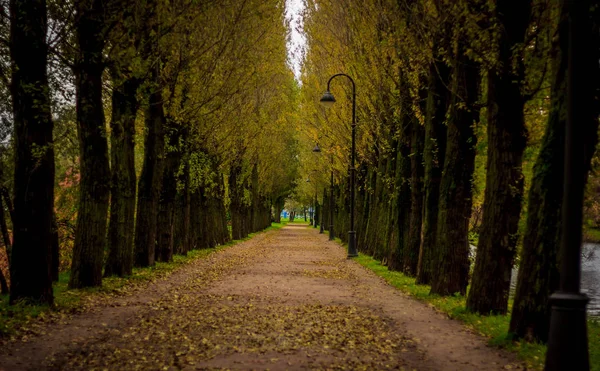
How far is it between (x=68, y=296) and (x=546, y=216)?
10.0 meters

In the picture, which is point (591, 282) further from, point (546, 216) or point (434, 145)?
point (546, 216)

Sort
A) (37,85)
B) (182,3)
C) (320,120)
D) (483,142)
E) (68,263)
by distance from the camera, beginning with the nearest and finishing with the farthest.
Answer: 1. (37,85)
2. (483,142)
3. (182,3)
4. (68,263)
5. (320,120)

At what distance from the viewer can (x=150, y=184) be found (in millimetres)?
20625

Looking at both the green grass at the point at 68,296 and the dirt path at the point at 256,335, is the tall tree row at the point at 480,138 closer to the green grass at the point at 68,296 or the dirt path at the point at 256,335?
the dirt path at the point at 256,335

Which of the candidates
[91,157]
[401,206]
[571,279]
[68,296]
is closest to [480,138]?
[401,206]

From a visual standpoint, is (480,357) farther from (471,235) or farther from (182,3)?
(182,3)

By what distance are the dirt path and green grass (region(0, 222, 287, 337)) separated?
1.71ft

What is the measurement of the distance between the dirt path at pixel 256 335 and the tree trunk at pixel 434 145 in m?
2.29

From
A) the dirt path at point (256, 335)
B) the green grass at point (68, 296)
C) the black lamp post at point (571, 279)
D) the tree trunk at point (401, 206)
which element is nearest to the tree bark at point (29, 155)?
the green grass at point (68, 296)

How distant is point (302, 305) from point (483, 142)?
571 cm

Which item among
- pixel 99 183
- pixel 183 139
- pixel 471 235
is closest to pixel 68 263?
pixel 183 139

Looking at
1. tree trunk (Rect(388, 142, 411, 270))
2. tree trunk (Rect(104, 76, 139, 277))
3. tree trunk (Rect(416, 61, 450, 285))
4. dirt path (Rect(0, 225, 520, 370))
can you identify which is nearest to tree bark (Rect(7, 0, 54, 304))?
dirt path (Rect(0, 225, 520, 370))

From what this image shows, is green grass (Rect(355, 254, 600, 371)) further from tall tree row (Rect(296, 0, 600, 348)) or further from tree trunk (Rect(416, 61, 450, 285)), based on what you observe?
tree trunk (Rect(416, 61, 450, 285))

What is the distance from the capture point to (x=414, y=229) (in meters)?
19.4
